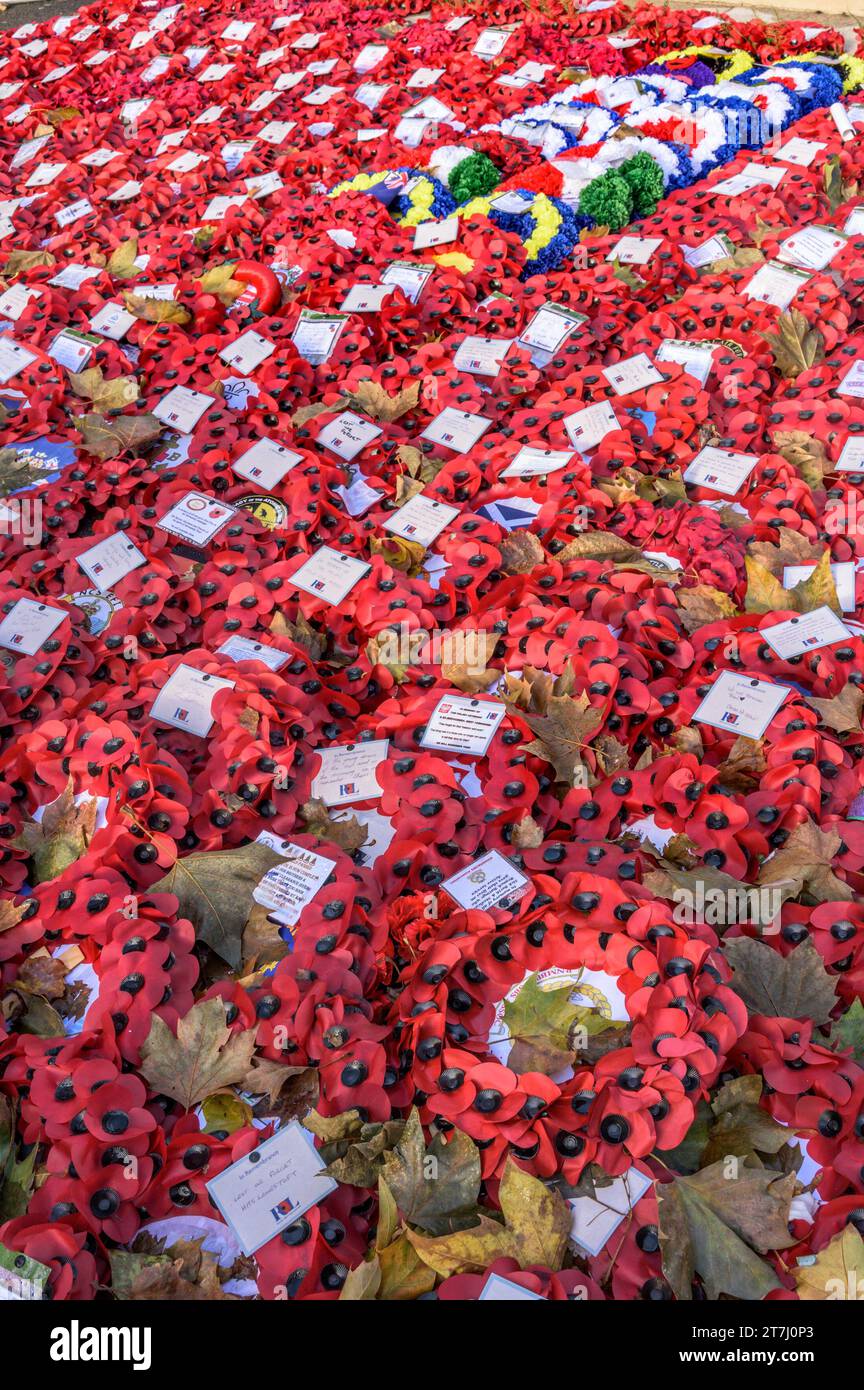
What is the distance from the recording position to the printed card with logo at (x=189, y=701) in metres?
1.94

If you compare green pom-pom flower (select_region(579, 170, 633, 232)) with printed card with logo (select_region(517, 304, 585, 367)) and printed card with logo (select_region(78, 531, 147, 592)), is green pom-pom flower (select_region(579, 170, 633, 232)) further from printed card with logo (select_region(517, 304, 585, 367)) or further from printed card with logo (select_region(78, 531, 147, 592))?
printed card with logo (select_region(78, 531, 147, 592))

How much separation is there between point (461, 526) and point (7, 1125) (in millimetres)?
1540

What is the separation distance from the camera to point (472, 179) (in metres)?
3.70

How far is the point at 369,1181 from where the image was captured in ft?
4.32

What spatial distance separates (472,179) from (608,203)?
21.1 inches

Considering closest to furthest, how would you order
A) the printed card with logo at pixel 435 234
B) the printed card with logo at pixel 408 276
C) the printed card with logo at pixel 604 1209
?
the printed card with logo at pixel 604 1209 → the printed card with logo at pixel 408 276 → the printed card with logo at pixel 435 234

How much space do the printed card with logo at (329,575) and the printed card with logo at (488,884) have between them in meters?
0.79

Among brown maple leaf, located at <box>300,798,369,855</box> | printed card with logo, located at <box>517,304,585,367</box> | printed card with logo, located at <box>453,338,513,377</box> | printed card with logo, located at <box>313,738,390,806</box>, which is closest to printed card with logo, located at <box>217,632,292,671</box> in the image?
printed card with logo, located at <box>313,738,390,806</box>

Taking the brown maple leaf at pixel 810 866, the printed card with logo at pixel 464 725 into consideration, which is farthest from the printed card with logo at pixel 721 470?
the brown maple leaf at pixel 810 866

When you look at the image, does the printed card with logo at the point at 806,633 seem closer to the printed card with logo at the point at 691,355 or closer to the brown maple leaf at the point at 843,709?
the brown maple leaf at the point at 843,709

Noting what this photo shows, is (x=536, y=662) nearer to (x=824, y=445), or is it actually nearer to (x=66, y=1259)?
(x=824, y=445)

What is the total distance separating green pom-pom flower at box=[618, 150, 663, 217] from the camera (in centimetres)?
364

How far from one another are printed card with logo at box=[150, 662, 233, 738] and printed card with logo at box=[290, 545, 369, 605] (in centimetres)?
35
